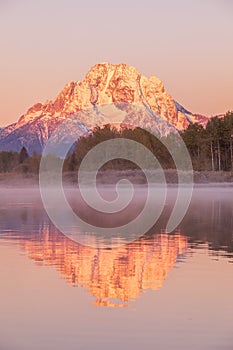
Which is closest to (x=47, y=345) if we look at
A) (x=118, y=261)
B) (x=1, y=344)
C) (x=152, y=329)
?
(x=1, y=344)

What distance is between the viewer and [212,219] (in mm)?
34469

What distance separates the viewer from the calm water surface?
11289 mm

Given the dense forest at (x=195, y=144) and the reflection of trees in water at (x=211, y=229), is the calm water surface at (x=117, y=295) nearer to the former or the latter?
the reflection of trees in water at (x=211, y=229)

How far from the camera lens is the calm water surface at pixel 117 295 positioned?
37.0ft

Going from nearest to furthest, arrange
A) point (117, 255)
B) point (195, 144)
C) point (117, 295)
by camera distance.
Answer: point (117, 295), point (117, 255), point (195, 144)

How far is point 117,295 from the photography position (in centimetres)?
1427

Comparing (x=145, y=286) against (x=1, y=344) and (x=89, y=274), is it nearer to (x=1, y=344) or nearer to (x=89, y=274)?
(x=89, y=274)

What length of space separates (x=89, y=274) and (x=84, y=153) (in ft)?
397

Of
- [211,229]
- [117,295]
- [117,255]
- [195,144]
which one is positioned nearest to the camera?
[117,295]

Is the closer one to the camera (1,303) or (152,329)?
(152,329)

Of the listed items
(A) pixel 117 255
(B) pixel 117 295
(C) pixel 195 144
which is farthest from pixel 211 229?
(C) pixel 195 144

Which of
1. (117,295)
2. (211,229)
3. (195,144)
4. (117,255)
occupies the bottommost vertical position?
(117,295)

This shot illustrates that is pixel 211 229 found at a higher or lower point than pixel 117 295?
higher

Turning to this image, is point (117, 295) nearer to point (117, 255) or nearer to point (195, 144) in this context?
point (117, 255)
